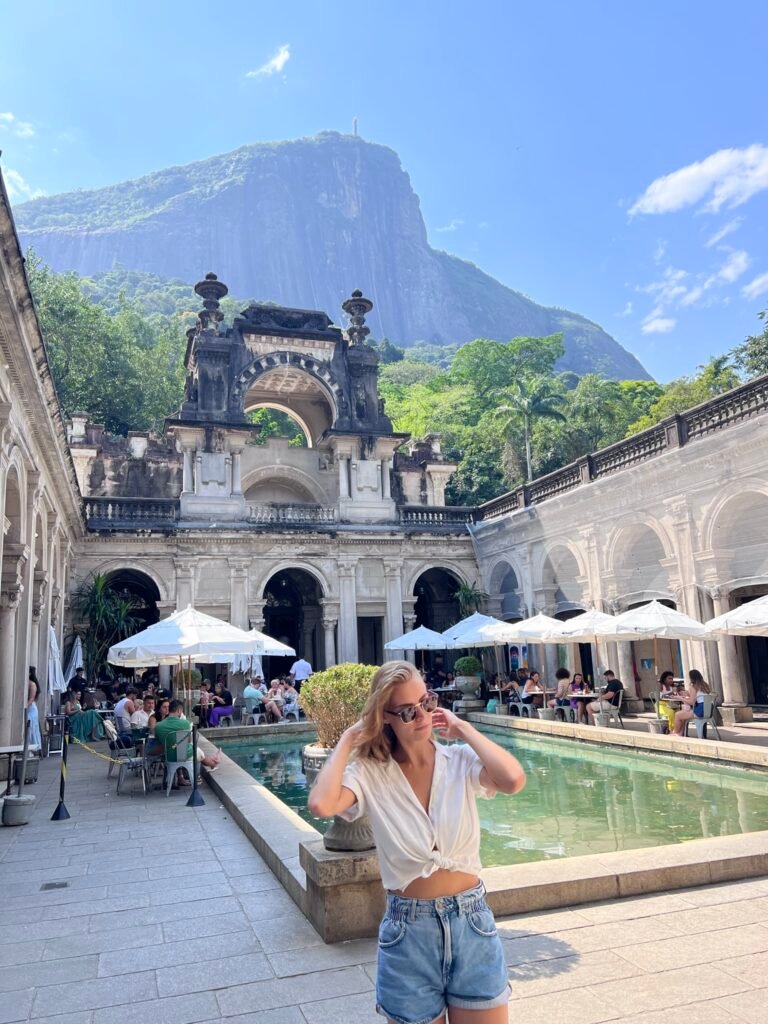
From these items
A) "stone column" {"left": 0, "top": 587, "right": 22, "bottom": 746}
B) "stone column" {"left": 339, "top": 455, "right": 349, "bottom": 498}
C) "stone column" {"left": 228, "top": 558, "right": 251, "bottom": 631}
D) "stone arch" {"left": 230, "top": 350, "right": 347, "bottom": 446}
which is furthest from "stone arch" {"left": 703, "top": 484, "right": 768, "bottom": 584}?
"stone arch" {"left": 230, "top": 350, "right": 347, "bottom": 446}

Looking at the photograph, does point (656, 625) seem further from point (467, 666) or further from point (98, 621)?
point (98, 621)

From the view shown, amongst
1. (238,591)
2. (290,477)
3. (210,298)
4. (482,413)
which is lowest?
(238,591)

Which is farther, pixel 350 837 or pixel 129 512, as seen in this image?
pixel 129 512

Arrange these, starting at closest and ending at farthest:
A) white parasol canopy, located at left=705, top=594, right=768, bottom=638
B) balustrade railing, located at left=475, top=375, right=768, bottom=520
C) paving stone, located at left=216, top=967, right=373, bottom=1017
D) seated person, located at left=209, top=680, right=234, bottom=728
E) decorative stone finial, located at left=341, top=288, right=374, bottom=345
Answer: paving stone, located at left=216, top=967, right=373, bottom=1017 < white parasol canopy, located at left=705, top=594, right=768, bottom=638 < balustrade railing, located at left=475, top=375, right=768, bottom=520 < seated person, located at left=209, top=680, right=234, bottom=728 < decorative stone finial, located at left=341, top=288, right=374, bottom=345

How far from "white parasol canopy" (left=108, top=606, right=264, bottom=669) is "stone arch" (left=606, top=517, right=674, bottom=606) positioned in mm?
10600

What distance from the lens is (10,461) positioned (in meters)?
10.5

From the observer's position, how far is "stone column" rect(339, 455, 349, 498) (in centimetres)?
2573

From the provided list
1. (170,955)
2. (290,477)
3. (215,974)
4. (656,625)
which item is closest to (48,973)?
(170,955)

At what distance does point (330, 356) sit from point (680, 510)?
14.6 metres

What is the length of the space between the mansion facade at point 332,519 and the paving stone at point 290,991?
26.6 ft

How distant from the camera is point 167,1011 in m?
3.52

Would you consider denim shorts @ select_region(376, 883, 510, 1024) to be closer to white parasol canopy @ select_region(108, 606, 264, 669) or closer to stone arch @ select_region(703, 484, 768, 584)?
white parasol canopy @ select_region(108, 606, 264, 669)

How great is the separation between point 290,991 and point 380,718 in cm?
221

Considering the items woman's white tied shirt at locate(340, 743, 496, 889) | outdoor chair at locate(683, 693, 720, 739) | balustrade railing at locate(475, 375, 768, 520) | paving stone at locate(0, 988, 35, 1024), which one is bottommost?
paving stone at locate(0, 988, 35, 1024)
